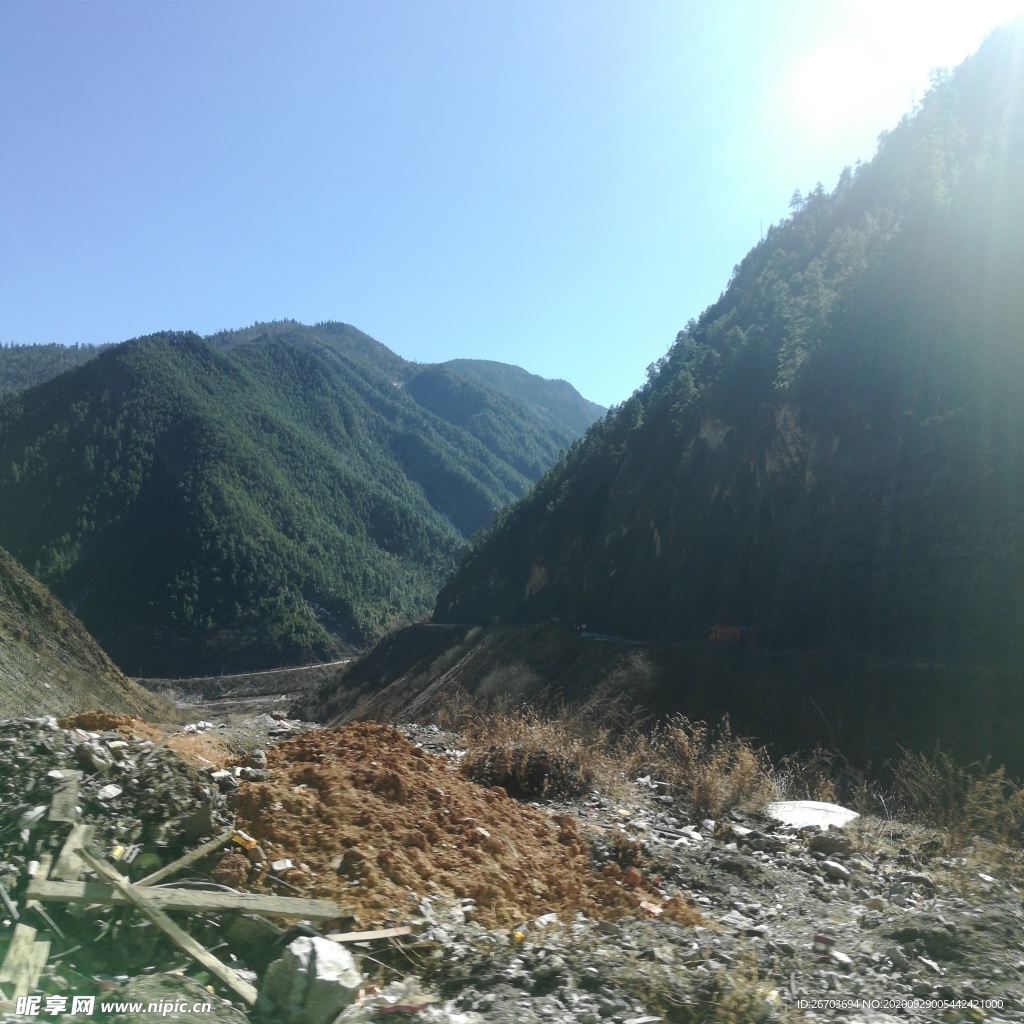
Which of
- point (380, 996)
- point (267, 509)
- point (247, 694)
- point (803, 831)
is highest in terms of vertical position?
point (267, 509)

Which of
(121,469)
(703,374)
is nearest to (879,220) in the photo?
(703,374)

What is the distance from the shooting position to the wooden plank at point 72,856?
4.77m

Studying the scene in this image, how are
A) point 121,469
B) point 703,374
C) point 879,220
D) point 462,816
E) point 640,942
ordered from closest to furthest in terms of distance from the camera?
1. point 640,942
2. point 462,816
3. point 879,220
4. point 703,374
5. point 121,469

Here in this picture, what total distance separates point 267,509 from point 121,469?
759 inches

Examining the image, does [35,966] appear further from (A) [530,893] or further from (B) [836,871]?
(B) [836,871]

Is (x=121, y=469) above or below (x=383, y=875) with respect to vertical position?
above

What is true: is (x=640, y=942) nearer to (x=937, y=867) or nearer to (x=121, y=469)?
(x=937, y=867)

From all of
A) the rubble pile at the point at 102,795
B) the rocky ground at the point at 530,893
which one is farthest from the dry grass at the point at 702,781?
the rubble pile at the point at 102,795

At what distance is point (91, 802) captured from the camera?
5613 millimetres

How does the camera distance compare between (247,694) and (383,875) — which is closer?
(383,875)

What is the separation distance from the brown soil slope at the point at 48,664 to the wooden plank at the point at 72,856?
39.3ft

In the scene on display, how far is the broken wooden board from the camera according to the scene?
3975mm

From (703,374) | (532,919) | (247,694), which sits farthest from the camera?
(247,694)

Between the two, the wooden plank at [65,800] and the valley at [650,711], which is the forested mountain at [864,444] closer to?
the valley at [650,711]
